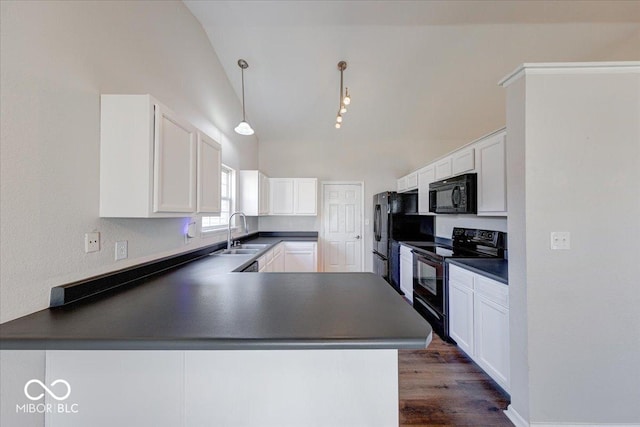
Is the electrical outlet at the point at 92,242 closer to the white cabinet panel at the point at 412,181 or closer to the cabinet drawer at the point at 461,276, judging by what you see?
the cabinet drawer at the point at 461,276

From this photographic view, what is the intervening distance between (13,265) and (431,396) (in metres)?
2.44

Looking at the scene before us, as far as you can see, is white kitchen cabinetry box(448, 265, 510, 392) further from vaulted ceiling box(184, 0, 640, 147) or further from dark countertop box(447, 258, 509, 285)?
vaulted ceiling box(184, 0, 640, 147)

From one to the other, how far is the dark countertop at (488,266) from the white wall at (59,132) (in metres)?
2.43

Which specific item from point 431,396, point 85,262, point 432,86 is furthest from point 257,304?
point 432,86

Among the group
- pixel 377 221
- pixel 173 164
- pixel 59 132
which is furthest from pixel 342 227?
pixel 59 132

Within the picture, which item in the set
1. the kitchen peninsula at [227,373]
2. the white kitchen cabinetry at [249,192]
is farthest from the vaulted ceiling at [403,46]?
the kitchen peninsula at [227,373]

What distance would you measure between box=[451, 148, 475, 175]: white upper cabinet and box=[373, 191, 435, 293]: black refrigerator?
1.19 meters

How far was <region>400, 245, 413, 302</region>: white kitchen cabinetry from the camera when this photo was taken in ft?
10.8

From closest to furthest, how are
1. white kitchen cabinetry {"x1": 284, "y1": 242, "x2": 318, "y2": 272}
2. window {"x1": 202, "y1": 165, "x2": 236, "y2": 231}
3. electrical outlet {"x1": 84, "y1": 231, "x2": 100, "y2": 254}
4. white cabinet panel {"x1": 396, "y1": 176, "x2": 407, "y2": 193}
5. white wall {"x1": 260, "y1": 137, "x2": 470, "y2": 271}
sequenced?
electrical outlet {"x1": 84, "y1": 231, "x2": 100, "y2": 254} < window {"x1": 202, "y1": 165, "x2": 236, "y2": 231} < white kitchen cabinetry {"x1": 284, "y1": 242, "x2": 318, "y2": 272} < white cabinet panel {"x1": 396, "y1": 176, "x2": 407, "y2": 193} < white wall {"x1": 260, "y1": 137, "x2": 470, "y2": 271}

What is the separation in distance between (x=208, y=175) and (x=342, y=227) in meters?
3.45

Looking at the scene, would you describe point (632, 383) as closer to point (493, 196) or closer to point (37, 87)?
point (493, 196)

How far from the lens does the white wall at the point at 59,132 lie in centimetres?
94

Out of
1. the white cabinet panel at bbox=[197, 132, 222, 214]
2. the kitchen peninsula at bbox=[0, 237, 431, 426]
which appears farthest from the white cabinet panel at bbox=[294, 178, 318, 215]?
the kitchen peninsula at bbox=[0, 237, 431, 426]

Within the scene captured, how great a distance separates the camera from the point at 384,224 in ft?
13.5
